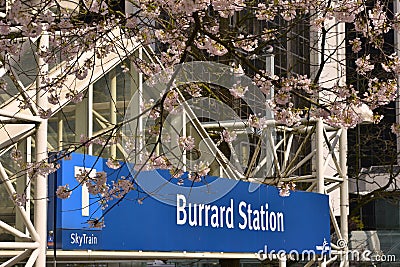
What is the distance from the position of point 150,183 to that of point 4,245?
158cm

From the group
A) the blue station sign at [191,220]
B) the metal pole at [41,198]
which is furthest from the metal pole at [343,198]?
the metal pole at [41,198]

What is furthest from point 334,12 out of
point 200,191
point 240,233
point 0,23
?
point 240,233

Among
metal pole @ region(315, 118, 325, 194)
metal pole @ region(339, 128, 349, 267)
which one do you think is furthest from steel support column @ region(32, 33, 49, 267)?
metal pole @ region(339, 128, 349, 267)

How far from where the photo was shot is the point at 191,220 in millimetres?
7305

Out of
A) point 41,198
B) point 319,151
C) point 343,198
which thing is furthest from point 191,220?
point 343,198

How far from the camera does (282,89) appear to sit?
4.60 meters

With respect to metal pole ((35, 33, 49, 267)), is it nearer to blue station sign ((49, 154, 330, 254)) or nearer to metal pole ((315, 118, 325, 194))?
blue station sign ((49, 154, 330, 254))

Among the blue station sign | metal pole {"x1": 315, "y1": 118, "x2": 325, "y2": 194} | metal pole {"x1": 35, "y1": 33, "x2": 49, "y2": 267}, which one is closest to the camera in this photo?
metal pole {"x1": 35, "y1": 33, "x2": 49, "y2": 267}

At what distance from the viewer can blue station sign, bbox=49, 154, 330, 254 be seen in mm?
5820

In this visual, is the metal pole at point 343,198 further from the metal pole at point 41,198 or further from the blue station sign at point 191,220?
the metal pole at point 41,198

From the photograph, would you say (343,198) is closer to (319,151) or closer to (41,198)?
(319,151)

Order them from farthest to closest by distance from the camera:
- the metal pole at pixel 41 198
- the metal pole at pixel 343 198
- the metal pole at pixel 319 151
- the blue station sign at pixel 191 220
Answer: the metal pole at pixel 343 198 → the metal pole at pixel 319 151 → the blue station sign at pixel 191 220 → the metal pole at pixel 41 198

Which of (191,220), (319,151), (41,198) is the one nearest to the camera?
(41,198)

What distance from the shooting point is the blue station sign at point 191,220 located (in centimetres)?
582
